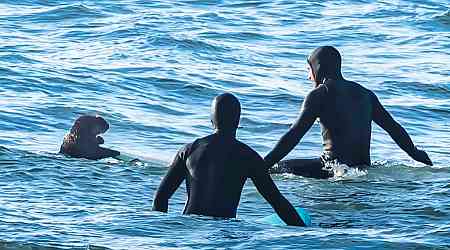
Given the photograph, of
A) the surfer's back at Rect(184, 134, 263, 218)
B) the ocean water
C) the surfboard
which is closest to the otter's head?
the ocean water

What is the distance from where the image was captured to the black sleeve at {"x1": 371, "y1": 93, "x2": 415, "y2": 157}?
14320mm

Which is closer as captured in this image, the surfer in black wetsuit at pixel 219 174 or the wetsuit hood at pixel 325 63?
the surfer in black wetsuit at pixel 219 174

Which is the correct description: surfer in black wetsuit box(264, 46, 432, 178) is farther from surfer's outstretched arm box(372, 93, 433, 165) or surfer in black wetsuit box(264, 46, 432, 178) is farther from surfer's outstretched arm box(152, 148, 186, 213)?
surfer's outstretched arm box(152, 148, 186, 213)

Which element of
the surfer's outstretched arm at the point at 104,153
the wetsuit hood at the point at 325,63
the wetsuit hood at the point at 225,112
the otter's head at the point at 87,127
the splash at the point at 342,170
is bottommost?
the surfer's outstretched arm at the point at 104,153

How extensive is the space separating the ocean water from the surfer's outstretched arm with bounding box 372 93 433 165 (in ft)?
0.93

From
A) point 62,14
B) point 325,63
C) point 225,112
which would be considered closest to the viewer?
point 225,112

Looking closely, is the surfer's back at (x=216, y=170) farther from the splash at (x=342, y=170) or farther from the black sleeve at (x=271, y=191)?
the splash at (x=342, y=170)

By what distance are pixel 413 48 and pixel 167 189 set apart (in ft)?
58.0

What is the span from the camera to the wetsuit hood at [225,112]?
34.8 feet

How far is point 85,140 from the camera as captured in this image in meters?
15.3

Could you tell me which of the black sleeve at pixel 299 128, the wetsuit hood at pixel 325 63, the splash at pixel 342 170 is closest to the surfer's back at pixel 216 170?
the black sleeve at pixel 299 128

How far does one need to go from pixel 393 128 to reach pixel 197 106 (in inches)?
279

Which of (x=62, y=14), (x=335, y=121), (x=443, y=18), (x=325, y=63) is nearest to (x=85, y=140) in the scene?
(x=335, y=121)

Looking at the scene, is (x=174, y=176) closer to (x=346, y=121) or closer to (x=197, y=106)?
(x=346, y=121)
